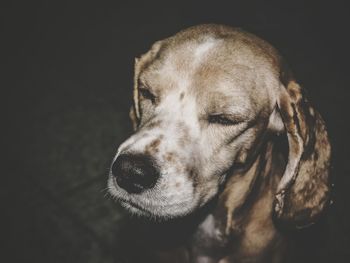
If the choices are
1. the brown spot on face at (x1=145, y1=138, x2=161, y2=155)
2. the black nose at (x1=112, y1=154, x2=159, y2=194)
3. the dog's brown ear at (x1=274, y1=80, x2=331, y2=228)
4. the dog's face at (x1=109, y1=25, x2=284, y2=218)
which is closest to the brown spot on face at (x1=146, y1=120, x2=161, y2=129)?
the dog's face at (x1=109, y1=25, x2=284, y2=218)

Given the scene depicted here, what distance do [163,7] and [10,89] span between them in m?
4.24

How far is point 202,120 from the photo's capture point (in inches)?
88.5

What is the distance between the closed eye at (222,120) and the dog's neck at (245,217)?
0.45 meters

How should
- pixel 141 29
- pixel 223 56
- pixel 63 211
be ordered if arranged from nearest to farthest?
1. pixel 223 56
2. pixel 63 211
3. pixel 141 29

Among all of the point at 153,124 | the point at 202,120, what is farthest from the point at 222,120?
the point at 153,124

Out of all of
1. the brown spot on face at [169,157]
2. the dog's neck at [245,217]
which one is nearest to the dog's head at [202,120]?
the brown spot on face at [169,157]

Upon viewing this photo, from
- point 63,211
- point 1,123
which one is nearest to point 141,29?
point 1,123

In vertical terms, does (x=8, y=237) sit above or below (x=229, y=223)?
below

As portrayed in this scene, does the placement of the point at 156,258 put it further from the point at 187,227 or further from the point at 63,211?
the point at 63,211

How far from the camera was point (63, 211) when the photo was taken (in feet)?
12.5

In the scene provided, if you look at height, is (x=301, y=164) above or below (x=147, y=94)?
below

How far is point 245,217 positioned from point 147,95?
1143mm

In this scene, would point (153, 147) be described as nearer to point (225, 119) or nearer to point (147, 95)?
point (225, 119)

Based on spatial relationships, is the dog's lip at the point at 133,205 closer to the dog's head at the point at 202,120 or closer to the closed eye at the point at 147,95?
the dog's head at the point at 202,120
